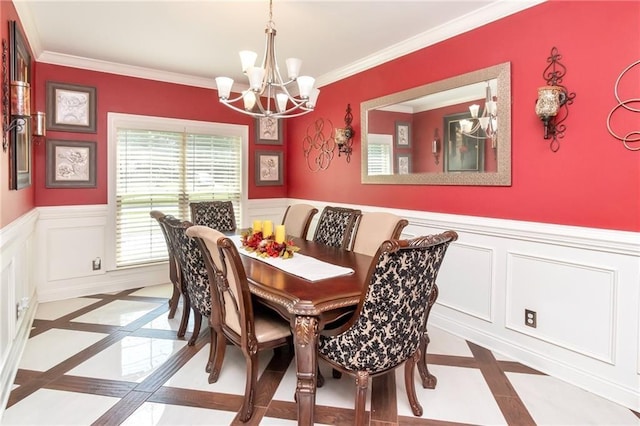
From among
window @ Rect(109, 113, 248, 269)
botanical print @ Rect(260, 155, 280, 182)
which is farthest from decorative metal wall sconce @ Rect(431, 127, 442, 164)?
window @ Rect(109, 113, 248, 269)

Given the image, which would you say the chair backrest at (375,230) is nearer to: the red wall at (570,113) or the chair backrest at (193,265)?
the red wall at (570,113)

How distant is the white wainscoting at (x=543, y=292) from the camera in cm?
214

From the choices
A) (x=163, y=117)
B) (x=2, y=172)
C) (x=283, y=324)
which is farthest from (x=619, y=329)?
(x=163, y=117)

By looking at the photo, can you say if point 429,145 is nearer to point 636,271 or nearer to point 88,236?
point 636,271

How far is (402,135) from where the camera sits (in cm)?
358

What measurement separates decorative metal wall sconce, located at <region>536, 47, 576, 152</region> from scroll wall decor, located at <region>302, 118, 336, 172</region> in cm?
249

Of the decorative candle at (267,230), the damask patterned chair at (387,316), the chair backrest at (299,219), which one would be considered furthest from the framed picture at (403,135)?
the damask patterned chair at (387,316)

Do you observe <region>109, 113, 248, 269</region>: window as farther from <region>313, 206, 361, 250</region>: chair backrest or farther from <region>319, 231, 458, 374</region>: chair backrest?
<region>319, 231, 458, 374</region>: chair backrest

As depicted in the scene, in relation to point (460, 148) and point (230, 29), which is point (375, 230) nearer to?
point (460, 148)

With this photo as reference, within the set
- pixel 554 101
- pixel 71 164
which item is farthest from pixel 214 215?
pixel 554 101

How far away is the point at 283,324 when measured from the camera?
2152 mm

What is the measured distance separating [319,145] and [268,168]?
92 centimetres

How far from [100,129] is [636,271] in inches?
190

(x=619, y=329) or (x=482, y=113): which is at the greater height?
(x=482, y=113)
